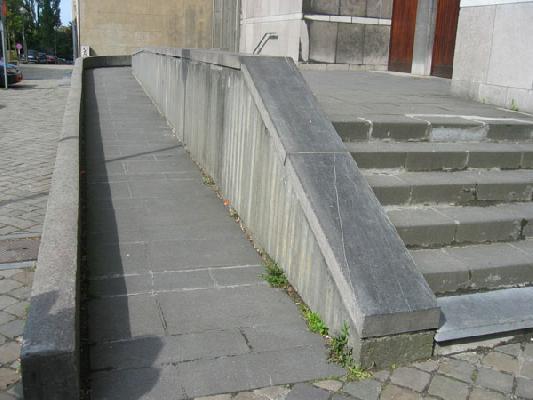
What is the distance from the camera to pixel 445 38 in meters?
11.6

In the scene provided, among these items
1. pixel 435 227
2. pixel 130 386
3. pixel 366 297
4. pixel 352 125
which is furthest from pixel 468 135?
pixel 130 386

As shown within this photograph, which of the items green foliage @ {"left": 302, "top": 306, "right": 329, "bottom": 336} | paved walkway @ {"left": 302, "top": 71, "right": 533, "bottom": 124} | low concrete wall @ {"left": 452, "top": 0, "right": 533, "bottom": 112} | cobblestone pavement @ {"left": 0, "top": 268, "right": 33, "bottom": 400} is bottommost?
cobblestone pavement @ {"left": 0, "top": 268, "right": 33, "bottom": 400}

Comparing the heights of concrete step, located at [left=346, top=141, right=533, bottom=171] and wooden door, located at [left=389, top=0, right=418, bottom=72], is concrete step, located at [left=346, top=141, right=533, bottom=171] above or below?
below

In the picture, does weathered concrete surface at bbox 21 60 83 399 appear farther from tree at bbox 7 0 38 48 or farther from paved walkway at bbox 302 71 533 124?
tree at bbox 7 0 38 48

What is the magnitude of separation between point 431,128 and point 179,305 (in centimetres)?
281

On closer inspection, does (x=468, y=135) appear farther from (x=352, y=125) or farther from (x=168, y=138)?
(x=168, y=138)

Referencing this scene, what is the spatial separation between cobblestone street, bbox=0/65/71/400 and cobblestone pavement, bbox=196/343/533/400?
1.54 meters

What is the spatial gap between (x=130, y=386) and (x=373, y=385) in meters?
1.31

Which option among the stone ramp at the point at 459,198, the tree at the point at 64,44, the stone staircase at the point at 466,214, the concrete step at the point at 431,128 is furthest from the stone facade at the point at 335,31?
the tree at the point at 64,44

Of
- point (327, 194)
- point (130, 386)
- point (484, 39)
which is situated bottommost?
point (130, 386)

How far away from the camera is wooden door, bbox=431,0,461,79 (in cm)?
1117

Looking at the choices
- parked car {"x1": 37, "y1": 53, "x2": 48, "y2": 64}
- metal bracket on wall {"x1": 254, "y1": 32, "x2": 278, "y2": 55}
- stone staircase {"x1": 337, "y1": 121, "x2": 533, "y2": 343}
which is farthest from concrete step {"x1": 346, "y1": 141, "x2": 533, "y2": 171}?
parked car {"x1": 37, "y1": 53, "x2": 48, "y2": 64}

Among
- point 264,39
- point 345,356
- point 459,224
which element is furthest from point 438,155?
point 264,39

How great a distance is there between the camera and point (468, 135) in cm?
526
